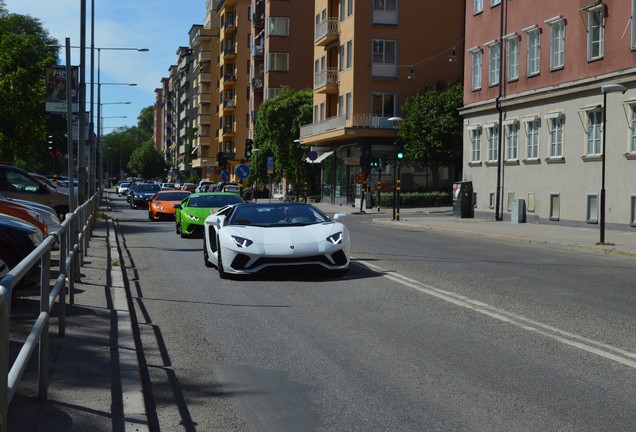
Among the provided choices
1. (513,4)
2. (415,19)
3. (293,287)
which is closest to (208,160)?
(415,19)

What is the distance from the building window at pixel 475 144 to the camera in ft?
145

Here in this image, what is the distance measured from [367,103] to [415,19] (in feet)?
20.9

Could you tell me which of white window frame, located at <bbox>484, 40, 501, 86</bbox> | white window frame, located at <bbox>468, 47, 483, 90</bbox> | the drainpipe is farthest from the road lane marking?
white window frame, located at <bbox>468, 47, 483, 90</bbox>

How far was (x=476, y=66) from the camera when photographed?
44.5m

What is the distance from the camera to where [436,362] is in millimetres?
7766

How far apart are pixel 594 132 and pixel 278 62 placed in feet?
185

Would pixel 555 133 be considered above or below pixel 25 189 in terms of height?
above

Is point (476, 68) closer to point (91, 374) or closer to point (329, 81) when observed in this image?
point (329, 81)

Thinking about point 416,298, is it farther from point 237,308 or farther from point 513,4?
point 513,4

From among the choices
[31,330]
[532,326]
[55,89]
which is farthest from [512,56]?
[31,330]

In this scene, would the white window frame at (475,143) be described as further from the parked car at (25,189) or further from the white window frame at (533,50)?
the parked car at (25,189)

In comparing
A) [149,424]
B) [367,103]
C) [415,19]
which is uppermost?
[415,19]

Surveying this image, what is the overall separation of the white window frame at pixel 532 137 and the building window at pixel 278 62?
50.2 m

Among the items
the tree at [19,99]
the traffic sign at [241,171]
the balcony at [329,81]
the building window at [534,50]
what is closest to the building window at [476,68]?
the building window at [534,50]
